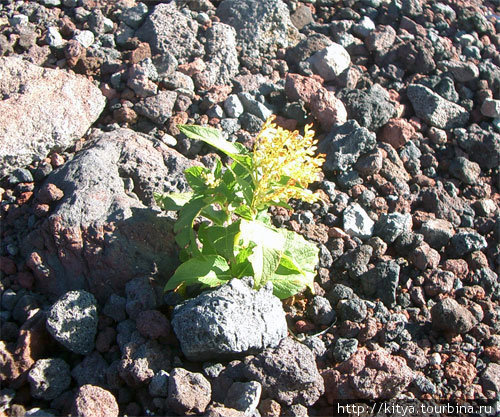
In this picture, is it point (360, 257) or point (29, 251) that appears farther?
point (360, 257)

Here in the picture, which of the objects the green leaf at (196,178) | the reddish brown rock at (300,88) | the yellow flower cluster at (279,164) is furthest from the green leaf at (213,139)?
the reddish brown rock at (300,88)

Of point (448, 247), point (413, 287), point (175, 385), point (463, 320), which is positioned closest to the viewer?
point (175, 385)

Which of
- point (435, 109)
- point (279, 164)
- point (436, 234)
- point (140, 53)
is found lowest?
point (140, 53)

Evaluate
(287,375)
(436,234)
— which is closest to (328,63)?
(436,234)

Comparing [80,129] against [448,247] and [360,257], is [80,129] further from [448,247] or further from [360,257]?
[448,247]

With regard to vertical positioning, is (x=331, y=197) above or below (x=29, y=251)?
above

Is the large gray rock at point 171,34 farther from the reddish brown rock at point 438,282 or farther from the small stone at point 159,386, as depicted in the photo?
the small stone at point 159,386

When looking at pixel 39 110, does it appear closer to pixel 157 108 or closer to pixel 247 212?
pixel 157 108

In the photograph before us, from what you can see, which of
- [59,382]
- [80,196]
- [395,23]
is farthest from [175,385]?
[395,23]
